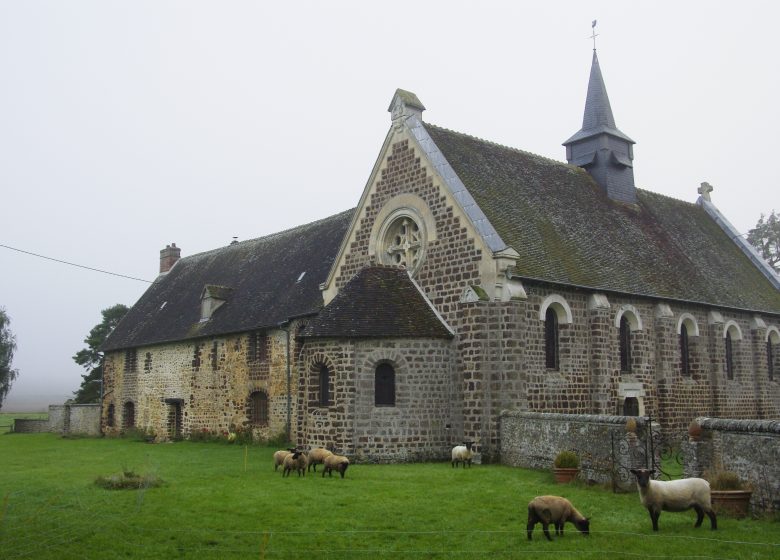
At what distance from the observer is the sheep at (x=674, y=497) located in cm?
1137

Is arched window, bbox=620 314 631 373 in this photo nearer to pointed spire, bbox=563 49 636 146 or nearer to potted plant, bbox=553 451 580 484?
potted plant, bbox=553 451 580 484

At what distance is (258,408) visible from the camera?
98.9 ft

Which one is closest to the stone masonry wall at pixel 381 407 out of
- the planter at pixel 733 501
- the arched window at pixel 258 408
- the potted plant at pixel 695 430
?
the arched window at pixel 258 408

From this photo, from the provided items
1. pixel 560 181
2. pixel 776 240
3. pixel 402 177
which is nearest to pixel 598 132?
pixel 560 181

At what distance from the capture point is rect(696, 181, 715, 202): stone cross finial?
37562 millimetres

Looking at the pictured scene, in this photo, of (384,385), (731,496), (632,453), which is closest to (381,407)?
(384,385)

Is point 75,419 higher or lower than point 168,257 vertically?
lower

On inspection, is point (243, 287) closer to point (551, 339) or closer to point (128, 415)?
point (128, 415)

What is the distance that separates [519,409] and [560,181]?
11387 mm

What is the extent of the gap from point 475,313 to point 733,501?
9.76m

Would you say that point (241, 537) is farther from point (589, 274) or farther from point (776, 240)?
point (776, 240)

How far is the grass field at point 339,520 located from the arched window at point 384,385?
2.46 metres

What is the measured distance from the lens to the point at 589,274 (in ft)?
77.4

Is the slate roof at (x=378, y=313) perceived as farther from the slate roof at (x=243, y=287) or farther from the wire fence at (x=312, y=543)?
the wire fence at (x=312, y=543)
